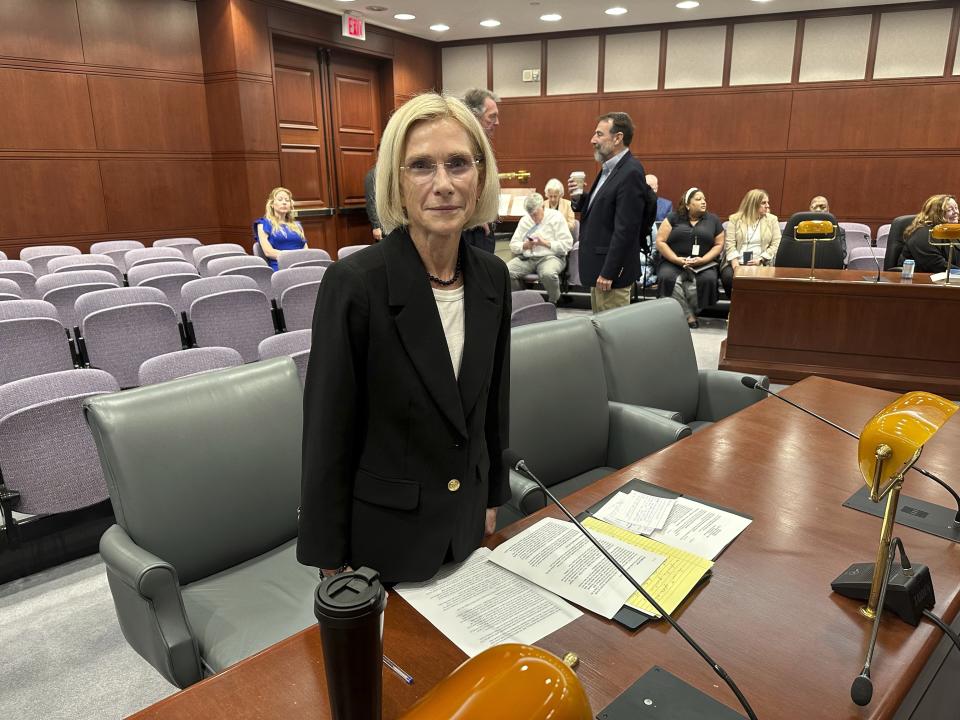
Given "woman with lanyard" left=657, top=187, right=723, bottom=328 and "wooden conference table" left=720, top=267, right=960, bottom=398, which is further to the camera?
"woman with lanyard" left=657, top=187, right=723, bottom=328

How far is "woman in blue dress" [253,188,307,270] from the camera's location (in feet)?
20.3

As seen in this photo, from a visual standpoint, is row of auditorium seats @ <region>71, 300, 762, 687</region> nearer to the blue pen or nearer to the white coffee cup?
the blue pen

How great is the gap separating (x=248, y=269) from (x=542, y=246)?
3.30 meters

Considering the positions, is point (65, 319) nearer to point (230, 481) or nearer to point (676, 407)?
point (230, 481)

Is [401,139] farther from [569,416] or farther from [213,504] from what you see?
[569,416]

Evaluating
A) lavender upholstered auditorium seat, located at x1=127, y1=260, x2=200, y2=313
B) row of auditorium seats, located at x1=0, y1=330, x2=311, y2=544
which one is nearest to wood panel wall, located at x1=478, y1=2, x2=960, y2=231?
lavender upholstered auditorium seat, located at x1=127, y1=260, x2=200, y2=313

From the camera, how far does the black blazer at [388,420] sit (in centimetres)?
112

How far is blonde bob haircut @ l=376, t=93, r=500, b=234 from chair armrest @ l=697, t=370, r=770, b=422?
193cm

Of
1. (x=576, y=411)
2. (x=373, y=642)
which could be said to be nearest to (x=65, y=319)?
(x=576, y=411)

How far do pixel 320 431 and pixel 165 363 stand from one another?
1.40m

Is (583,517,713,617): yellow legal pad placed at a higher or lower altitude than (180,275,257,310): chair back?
lower

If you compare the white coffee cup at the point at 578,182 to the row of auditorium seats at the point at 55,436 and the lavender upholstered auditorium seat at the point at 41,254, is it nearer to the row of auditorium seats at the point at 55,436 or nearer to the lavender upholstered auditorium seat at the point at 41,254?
the row of auditorium seats at the point at 55,436

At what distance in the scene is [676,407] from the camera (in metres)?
2.74

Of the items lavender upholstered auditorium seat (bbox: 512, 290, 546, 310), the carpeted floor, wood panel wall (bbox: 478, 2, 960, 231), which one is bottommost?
the carpeted floor
